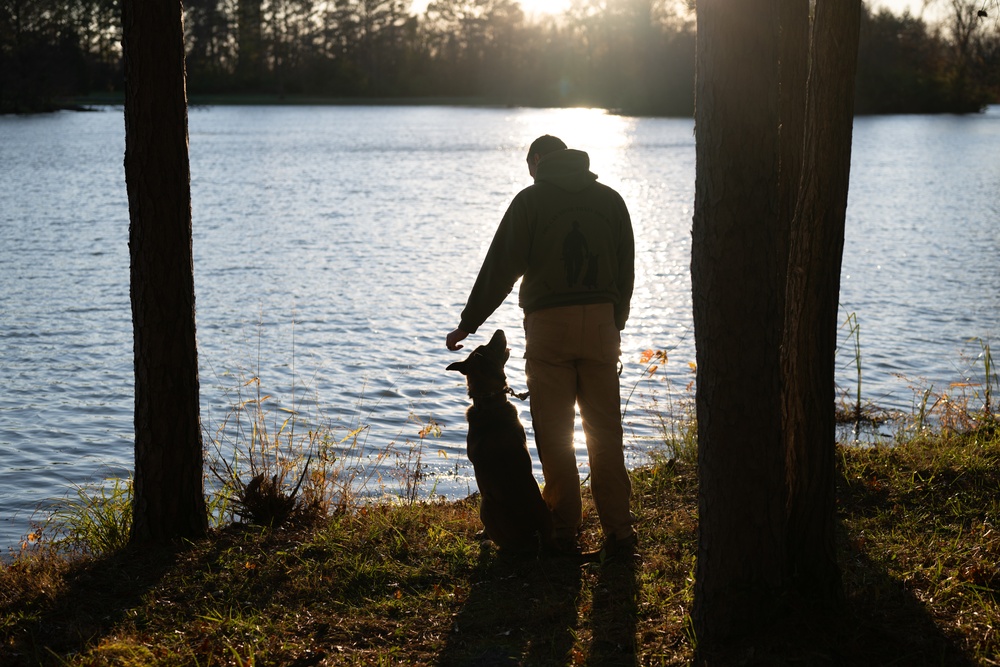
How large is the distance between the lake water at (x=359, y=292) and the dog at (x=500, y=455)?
2.87 metres

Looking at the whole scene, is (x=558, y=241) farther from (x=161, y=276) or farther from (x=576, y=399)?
(x=161, y=276)

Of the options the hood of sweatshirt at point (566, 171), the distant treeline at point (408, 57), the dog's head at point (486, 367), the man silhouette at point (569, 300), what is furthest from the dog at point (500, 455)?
the distant treeline at point (408, 57)

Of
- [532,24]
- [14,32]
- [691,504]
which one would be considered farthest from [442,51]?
[691,504]

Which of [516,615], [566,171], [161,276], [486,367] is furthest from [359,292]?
[516,615]

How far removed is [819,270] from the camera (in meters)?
4.21

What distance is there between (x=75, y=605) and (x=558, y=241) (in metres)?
2.55

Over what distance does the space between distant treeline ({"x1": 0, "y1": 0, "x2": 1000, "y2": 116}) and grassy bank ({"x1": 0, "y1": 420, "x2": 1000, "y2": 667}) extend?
6159cm

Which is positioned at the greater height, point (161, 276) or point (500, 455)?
point (161, 276)

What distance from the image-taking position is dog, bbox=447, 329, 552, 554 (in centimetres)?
449

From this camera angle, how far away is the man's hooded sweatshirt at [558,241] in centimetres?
440

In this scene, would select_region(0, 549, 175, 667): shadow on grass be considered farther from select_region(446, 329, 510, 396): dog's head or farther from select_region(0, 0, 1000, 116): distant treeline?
select_region(0, 0, 1000, 116): distant treeline

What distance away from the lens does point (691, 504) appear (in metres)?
5.52

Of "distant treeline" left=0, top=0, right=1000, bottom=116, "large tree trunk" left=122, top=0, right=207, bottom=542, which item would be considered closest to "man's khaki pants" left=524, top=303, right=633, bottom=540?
"large tree trunk" left=122, top=0, right=207, bottom=542

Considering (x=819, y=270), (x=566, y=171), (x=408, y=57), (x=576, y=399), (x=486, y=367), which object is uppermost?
(x=408, y=57)
